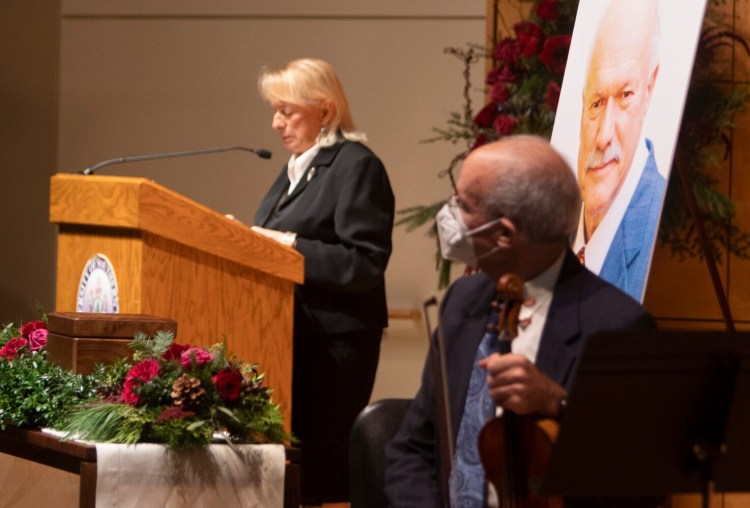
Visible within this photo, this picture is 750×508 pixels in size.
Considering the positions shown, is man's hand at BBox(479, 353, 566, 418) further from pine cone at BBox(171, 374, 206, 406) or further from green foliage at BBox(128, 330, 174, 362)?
green foliage at BBox(128, 330, 174, 362)

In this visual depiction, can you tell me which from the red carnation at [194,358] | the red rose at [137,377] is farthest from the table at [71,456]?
the red carnation at [194,358]

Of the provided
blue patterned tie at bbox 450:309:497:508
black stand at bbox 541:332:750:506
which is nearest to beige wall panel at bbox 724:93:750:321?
blue patterned tie at bbox 450:309:497:508

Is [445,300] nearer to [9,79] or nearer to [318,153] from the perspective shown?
[318,153]

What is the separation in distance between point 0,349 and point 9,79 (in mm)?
4541

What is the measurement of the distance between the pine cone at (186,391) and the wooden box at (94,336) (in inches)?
16.3

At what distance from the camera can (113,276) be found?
12.5 ft

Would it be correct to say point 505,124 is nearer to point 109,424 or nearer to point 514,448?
point 109,424

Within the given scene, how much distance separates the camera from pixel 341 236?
15.0 ft

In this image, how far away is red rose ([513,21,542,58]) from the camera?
4602mm

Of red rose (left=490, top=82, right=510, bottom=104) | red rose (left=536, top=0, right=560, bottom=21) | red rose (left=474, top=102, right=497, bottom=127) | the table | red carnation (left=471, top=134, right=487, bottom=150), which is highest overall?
red rose (left=536, top=0, right=560, bottom=21)

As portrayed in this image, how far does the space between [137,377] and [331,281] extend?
5.38 feet

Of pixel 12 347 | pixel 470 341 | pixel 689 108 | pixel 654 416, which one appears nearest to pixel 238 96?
pixel 689 108

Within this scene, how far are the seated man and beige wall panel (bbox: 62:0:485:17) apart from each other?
16.8 feet

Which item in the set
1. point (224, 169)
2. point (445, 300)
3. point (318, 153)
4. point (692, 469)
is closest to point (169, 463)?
point (445, 300)
